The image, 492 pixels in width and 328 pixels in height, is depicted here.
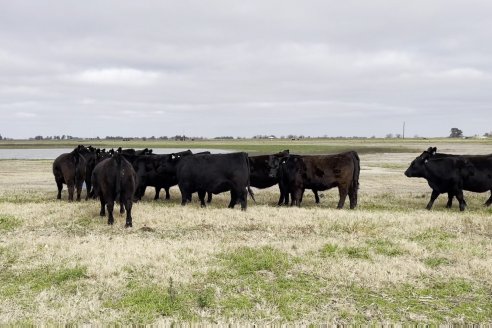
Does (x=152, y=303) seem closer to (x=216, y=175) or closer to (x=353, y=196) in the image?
(x=216, y=175)

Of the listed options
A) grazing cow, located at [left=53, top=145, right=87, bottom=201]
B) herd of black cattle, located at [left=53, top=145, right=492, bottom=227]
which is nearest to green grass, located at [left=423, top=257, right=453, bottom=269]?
herd of black cattle, located at [left=53, top=145, right=492, bottom=227]

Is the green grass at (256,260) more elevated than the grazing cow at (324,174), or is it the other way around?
the grazing cow at (324,174)

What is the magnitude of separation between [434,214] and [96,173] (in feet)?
31.3

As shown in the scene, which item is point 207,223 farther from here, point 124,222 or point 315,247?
point 315,247

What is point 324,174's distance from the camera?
1462 centimetres

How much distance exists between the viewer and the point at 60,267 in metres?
7.44

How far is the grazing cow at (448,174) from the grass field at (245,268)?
2263mm

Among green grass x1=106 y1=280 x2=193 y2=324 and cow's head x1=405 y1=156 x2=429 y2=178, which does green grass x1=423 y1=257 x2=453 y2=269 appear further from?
cow's head x1=405 y1=156 x2=429 y2=178

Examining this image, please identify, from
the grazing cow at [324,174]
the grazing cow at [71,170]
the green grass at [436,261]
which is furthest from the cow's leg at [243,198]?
the green grass at [436,261]

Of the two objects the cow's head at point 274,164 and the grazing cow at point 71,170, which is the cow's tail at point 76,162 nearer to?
the grazing cow at point 71,170

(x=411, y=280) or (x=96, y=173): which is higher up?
(x=96, y=173)

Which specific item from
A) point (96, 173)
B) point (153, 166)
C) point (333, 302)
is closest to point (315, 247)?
point (333, 302)

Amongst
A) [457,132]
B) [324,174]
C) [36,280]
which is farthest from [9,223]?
[457,132]

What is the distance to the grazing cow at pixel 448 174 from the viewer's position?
47.2ft
